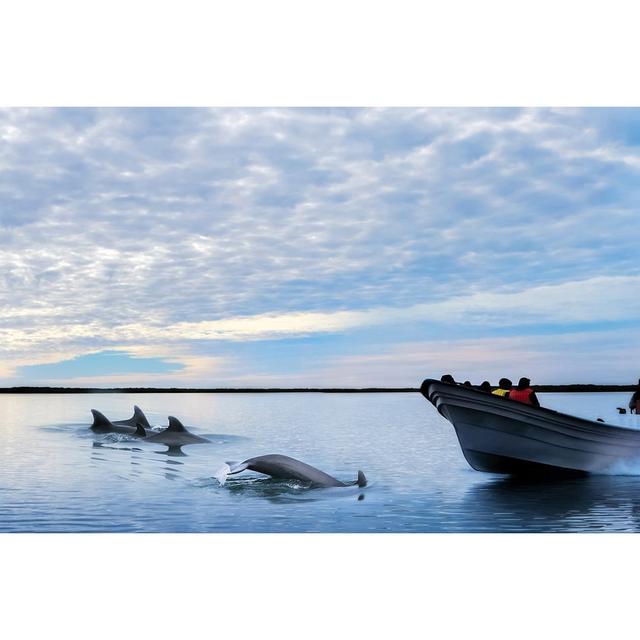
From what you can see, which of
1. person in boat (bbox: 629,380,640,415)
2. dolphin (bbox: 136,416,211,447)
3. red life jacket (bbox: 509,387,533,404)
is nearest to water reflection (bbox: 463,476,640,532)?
person in boat (bbox: 629,380,640,415)

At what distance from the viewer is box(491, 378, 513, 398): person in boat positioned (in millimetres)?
22864

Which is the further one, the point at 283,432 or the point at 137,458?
the point at 283,432

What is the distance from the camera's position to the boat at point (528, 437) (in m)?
21.7

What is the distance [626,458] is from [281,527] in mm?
11380

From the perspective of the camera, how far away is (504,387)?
23.2 meters

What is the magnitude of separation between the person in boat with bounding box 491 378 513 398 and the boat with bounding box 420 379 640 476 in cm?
114

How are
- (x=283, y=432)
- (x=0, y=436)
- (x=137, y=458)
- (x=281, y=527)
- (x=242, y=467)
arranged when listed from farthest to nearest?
(x=283, y=432), (x=0, y=436), (x=137, y=458), (x=242, y=467), (x=281, y=527)

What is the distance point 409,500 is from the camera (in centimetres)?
2159

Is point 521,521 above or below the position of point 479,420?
below

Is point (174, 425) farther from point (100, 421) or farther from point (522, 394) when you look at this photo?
point (522, 394)

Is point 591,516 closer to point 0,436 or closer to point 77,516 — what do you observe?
point 77,516

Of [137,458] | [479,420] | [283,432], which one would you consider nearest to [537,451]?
[479,420]

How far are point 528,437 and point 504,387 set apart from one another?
5.65 ft

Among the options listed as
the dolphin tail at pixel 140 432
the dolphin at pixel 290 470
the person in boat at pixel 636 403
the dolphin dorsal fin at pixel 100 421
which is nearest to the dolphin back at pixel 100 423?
the dolphin dorsal fin at pixel 100 421
